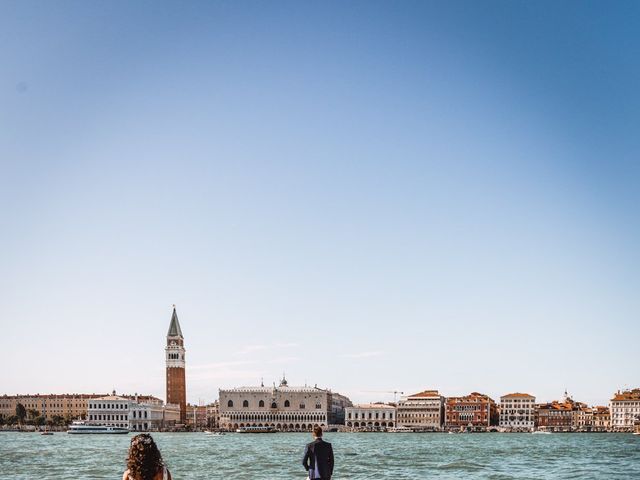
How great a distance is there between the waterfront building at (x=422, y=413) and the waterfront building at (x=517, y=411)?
10.5m

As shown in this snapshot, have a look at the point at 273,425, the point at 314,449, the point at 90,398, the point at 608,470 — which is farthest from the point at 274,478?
the point at 90,398

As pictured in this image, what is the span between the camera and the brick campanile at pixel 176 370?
458ft

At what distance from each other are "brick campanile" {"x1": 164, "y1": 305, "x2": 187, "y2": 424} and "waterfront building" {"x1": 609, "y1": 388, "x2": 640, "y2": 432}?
71.1 m

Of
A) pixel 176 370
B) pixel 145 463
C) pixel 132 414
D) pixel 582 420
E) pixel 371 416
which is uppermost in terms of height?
pixel 145 463

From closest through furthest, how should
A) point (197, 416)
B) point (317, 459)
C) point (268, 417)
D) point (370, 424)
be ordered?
point (317, 459) < point (268, 417) < point (370, 424) < point (197, 416)

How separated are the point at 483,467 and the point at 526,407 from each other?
4418 inches

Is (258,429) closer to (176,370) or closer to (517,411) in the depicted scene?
(176,370)

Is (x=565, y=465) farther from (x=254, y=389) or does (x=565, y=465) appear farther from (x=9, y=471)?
(x=254, y=389)

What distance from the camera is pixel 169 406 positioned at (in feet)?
454

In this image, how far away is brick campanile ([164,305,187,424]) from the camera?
458 feet

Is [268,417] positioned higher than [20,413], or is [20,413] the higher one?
[20,413]

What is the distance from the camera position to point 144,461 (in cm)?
534

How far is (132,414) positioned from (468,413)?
55195 mm

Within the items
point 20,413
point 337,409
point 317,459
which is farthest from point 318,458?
point 337,409
